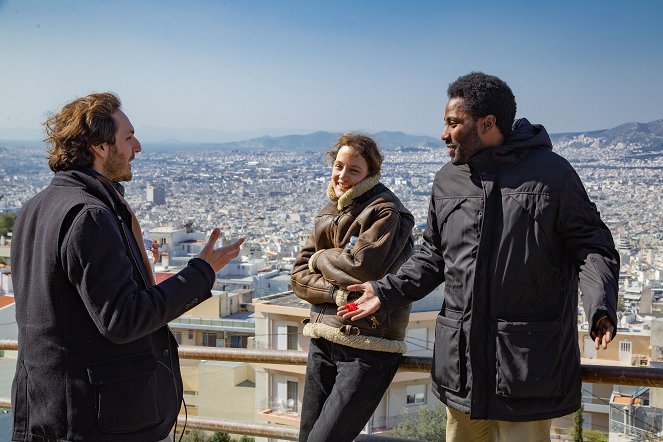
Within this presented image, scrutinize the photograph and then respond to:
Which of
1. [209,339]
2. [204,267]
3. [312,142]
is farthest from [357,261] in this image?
[312,142]

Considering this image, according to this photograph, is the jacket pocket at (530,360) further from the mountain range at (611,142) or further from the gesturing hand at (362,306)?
the mountain range at (611,142)

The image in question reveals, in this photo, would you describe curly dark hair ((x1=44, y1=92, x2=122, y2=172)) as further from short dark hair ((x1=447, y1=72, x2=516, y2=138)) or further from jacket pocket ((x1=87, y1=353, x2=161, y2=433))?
short dark hair ((x1=447, y1=72, x2=516, y2=138))

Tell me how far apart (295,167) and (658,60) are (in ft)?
137

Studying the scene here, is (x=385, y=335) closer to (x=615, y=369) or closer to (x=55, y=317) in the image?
(x=615, y=369)

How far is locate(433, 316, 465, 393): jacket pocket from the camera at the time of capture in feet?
7.58

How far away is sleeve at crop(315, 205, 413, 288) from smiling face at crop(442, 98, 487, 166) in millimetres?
428

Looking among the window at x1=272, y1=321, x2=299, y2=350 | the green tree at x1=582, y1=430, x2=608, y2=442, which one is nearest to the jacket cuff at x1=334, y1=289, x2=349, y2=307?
the green tree at x1=582, y1=430, x2=608, y2=442

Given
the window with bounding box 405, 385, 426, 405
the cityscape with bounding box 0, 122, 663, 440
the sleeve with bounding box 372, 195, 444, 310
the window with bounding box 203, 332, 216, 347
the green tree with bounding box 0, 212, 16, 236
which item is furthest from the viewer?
the green tree with bounding box 0, 212, 16, 236

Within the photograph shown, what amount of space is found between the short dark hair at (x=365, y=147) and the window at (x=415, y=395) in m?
0.87

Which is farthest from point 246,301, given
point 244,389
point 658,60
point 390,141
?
point 658,60

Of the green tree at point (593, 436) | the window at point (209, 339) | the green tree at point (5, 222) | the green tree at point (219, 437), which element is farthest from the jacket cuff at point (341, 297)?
the green tree at point (5, 222)

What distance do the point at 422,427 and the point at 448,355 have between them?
897 mm

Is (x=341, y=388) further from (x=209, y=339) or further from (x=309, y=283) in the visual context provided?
(x=209, y=339)

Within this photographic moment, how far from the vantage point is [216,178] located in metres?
57.1
